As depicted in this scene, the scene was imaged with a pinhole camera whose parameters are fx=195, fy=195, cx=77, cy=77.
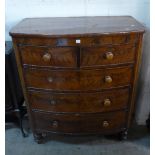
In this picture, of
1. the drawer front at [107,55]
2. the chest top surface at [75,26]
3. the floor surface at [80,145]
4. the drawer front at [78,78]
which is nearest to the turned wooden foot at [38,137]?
the floor surface at [80,145]

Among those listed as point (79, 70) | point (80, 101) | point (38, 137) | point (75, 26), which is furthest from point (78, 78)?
point (38, 137)

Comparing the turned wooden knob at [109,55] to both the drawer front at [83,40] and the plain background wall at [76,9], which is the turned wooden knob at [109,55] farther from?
the plain background wall at [76,9]

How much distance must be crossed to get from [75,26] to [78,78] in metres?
0.37

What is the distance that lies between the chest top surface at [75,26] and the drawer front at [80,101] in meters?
0.46

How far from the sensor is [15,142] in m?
1.81

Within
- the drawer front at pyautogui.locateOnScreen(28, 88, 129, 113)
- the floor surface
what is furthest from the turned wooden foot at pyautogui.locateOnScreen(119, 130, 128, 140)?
the drawer front at pyautogui.locateOnScreen(28, 88, 129, 113)

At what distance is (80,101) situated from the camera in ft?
4.91

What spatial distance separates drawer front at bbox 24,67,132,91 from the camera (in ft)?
4.55

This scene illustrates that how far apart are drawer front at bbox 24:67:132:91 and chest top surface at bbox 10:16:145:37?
0.27m

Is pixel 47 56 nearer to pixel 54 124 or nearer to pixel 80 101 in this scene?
pixel 80 101

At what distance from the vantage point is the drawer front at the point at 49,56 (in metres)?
1.29

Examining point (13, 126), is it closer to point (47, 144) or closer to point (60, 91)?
point (47, 144)
